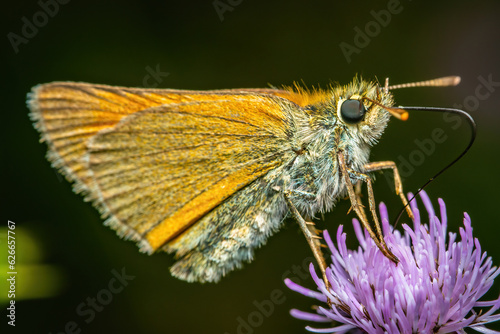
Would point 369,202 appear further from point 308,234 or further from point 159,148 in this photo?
point 159,148

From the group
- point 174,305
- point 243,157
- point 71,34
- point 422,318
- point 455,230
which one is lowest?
point 455,230

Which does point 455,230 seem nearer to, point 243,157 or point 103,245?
point 243,157

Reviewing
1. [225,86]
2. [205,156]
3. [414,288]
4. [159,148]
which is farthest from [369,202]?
[225,86]

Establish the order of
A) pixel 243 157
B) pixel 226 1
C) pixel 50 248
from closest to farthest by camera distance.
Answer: pixel 243 157 < pixel 50 248 < pixel 226 1

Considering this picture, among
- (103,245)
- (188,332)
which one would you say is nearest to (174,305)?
(188,332)

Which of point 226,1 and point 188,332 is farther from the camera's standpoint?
point 226,1

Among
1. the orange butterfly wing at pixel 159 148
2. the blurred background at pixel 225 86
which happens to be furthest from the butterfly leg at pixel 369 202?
the blurred background at pixel 225 86
